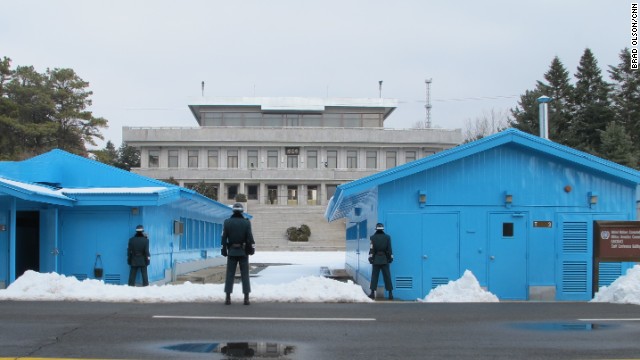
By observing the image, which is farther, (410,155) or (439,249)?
(410,155)

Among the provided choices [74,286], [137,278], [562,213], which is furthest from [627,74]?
[74,286]

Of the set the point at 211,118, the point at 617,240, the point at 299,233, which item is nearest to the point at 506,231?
the point at 617,240

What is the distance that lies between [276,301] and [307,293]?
0.66 meters

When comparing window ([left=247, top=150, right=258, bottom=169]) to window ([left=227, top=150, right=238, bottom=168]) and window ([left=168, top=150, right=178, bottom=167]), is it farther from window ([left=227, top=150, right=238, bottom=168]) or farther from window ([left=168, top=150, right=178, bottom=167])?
window ([left=168, top=150, right=178, bottom=167])

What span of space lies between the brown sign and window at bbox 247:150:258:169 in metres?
59.4

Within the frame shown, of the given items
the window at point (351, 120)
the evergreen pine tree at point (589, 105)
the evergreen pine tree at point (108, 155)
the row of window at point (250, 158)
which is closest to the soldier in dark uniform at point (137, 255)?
the evergreen pine tree at point (589, 105)

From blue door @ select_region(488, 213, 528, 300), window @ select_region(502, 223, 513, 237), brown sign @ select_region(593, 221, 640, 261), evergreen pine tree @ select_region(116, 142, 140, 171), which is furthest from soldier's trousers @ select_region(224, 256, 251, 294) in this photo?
evergreen pine tree @ select_region(116, 142, 140, 171)

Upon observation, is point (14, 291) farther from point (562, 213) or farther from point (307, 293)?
point (562, 213)

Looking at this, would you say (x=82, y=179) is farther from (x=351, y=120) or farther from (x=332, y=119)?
(x=351, y=120)

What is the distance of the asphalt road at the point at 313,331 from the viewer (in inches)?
301

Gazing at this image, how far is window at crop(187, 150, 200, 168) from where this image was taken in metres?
74.1

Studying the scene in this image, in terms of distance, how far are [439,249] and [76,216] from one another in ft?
31.2

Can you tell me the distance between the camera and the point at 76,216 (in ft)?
60.4

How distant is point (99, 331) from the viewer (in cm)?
888
